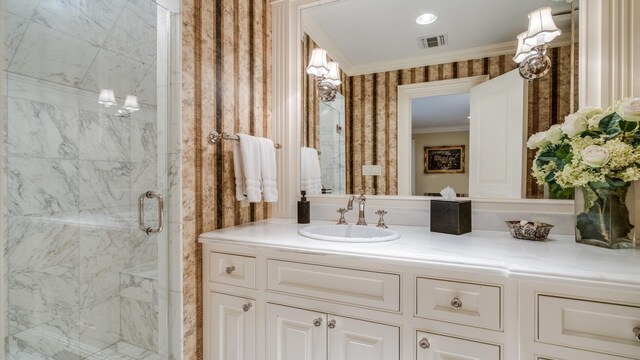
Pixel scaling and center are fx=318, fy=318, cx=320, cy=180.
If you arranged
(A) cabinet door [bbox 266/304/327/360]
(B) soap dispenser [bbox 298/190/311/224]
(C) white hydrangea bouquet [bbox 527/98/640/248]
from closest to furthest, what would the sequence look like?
(C) white hydrangea bouquet [bbox 527/98/640/248] < (A) cabinet door [bbox 266/304/327/360] < (B) soap dispenser [bbox 298/190/311/224]


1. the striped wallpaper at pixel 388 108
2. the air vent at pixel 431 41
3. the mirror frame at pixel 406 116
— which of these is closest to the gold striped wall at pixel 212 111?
the striped wallpaper at pixel 388 108

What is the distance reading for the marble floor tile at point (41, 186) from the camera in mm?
1201

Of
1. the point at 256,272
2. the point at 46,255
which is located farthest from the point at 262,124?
the point at 46,255

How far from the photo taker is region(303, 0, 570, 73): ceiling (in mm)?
1492

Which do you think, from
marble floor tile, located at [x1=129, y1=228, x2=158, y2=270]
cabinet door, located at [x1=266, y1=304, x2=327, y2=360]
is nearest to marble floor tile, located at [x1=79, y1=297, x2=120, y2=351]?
marble floor tile, located at [x1=129, y1=228, x2=158, y2=270]

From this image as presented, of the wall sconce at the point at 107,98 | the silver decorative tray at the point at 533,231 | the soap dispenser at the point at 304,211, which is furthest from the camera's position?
the soap dispenser at the point at 304,211

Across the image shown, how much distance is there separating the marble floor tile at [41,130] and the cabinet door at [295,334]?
1.15 metres

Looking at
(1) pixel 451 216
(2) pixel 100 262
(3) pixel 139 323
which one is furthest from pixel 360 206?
(2) pixel 100 262

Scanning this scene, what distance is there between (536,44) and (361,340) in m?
1.49

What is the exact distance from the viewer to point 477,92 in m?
1.55

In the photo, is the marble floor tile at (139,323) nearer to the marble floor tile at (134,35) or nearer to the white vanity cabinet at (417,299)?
the white vanity cabinet at (417,299)

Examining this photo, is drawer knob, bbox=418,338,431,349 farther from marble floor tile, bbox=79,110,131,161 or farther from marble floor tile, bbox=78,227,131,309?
marble floor tile, bbox=79,110,131,161

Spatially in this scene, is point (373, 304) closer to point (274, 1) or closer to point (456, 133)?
point (456, 133)

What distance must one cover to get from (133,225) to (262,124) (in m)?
0.86
